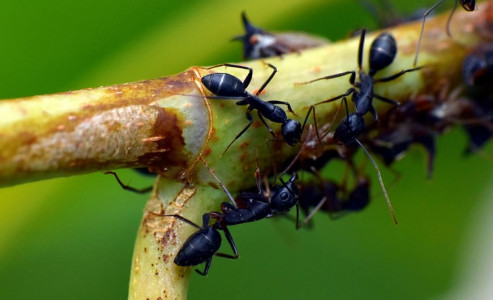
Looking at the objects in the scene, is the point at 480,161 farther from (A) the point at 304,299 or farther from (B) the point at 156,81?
(B) the point at 156,81

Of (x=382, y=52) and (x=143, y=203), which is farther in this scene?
(x=143, y=203)

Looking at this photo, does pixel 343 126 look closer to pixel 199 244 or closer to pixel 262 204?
pixel 262 204

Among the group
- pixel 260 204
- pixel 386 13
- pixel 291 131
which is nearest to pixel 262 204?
pixel 260 204

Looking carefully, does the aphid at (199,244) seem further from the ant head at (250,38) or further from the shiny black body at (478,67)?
the shiny black body at (478,67)

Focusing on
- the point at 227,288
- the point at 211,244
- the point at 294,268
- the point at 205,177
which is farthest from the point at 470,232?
the point at 205,177

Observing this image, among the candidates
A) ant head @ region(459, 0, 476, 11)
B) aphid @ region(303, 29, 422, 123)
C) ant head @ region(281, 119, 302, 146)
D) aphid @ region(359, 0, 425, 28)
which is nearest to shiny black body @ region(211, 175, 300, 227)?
ant head @ region(281, 119, 302, 146)

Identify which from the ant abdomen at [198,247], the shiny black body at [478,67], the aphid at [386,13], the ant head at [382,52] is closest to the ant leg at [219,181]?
the ant abdomen at [198,247]

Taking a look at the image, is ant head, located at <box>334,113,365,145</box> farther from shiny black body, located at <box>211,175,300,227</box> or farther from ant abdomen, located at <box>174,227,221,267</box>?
ant abdomen, located at <box>174,227,221,267</box>
